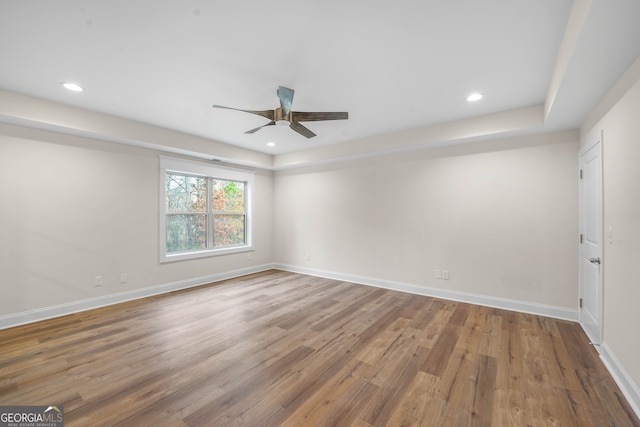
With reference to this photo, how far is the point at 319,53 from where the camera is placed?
7.27ft

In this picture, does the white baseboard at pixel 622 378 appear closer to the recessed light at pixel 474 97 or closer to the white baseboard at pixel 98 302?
the recessed light at pixel 474 97

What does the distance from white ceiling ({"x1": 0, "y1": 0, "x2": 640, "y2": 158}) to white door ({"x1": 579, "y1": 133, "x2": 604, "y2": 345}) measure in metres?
0.54

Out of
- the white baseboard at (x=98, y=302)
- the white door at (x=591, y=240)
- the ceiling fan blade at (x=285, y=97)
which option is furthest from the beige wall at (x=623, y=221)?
the white baseboard at (x=98, y=302)

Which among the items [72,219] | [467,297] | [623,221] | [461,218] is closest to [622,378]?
[623,221]

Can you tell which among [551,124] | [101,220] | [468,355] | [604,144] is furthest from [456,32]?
[101,220]

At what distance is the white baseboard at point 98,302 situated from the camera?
3102mm

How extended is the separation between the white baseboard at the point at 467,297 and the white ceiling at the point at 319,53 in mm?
2352

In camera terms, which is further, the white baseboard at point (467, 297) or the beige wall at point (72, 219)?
the white baseboard at point (467, 297)

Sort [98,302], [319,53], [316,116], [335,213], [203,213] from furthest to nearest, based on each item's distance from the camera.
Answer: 1. [335,213]
2. [203,213]
3. [98,302]
4. [316,116]
5. [319,53]

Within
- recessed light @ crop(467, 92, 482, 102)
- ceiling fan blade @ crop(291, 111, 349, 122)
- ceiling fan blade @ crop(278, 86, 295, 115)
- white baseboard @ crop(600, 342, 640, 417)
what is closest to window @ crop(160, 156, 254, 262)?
ceiling fan blade @ crop(278, 86, 295, 115)

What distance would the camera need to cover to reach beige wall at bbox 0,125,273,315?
10.2ft

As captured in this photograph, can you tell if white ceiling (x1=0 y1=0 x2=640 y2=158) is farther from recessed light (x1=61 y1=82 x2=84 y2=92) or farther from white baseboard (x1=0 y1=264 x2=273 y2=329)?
white baseboard (x1=0 y1=264 x2=273 y2=329)

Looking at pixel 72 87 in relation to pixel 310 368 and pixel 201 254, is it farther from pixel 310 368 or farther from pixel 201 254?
pixel 310 368

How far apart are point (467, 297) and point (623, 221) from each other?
7.38 feet
